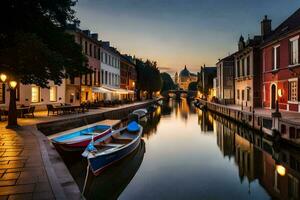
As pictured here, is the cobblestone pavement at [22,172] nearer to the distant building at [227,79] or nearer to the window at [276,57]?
the window at [276,57]

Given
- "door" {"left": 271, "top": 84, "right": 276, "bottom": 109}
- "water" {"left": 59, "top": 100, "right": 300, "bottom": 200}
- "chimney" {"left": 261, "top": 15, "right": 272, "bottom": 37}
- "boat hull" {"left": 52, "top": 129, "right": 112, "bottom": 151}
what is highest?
"chimney" {"left": 261, "top": 15, "right": 272, "bottom": 37}

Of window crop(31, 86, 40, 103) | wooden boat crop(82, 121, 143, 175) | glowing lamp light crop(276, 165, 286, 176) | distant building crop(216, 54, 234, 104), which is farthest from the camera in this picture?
distant building crop(216, 54, 234, 104)

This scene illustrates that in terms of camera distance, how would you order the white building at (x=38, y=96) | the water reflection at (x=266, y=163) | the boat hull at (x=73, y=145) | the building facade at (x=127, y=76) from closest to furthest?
1. the water reflection at (x=266, y=163)
2. the boat hull at (x=73, y=145)
3. the white building at (x=38, y=96)
4. the building facade at (x=127, y=76)

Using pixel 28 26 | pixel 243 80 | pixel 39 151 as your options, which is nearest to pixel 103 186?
pixel 39 151

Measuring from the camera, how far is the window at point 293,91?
985 inches

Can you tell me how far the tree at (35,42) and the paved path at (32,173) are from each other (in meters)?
4.33

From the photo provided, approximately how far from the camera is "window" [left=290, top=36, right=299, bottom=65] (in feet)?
81.5

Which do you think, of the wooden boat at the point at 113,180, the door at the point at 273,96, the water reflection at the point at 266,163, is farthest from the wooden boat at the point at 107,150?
the door at the point at 273,96

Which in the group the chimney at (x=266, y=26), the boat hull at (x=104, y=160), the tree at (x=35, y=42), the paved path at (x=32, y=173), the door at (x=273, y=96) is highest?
the chimney at (x=266, y=26)

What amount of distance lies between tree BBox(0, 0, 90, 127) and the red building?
1881 centimetres

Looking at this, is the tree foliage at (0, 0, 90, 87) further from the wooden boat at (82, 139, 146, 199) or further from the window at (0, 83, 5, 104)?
the window at (0, 83, 5, 104)

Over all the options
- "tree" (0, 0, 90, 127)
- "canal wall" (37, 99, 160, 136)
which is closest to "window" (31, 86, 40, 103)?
"canal wall" (37, 99, 160, 136)

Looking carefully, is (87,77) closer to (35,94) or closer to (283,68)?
(35,94)

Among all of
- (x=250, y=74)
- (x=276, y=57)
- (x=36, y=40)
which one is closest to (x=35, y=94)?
(x=36, y=40)
